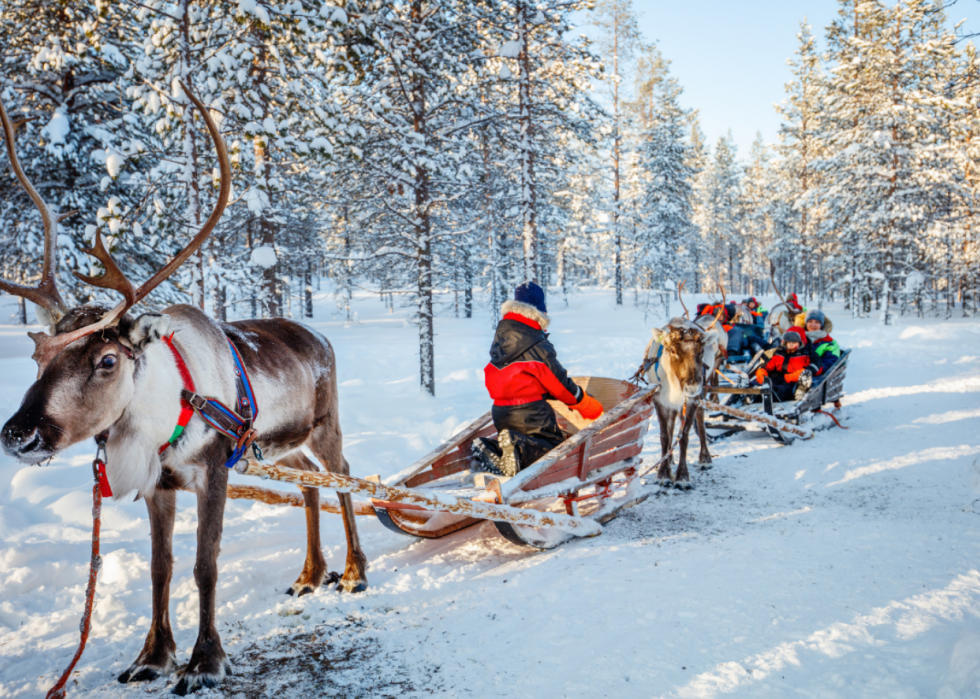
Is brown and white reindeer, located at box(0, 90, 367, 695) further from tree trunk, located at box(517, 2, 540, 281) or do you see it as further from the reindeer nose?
tree trunk, located at box(517, 2, 540, 281)

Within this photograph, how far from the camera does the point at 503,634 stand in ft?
10.5

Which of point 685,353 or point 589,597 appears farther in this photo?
point 685,353

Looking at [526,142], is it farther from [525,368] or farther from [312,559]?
[312,559]

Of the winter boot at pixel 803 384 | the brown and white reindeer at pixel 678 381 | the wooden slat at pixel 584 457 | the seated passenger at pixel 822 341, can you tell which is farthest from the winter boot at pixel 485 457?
the seated passenger at pixel 822 341

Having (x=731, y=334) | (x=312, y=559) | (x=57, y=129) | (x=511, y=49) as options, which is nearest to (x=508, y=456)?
(x=312, y=559)

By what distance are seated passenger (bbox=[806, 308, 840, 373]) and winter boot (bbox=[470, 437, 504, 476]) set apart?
6.76m

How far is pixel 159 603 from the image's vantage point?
3002 mm

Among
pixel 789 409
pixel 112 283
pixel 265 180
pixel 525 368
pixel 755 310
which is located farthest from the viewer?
pixel 755 310

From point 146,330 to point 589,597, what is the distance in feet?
9.76

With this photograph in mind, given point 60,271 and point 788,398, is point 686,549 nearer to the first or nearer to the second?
point 788,398

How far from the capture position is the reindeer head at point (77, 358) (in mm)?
2242

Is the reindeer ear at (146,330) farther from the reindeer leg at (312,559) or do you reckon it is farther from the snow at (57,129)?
the snow at (57,129)

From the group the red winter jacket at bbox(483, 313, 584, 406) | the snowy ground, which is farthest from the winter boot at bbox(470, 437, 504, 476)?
the snowy ground

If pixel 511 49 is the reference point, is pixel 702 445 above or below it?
below
